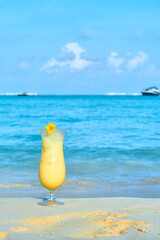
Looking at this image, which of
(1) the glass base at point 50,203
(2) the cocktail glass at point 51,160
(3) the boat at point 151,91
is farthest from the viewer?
(3) the boat at point 151,91

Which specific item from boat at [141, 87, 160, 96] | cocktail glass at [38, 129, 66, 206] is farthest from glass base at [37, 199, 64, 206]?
boat at [141, 87, 160, 96]

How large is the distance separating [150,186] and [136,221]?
2.57 meters

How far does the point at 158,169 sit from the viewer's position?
24.9 feet

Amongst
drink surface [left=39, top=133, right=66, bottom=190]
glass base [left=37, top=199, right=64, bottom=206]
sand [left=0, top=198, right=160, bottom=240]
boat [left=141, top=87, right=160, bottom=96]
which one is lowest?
sand [left=0, top=198, right=160, bottom=240]

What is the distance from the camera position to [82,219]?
3592mm

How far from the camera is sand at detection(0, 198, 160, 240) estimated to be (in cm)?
316

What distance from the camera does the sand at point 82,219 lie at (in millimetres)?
3158

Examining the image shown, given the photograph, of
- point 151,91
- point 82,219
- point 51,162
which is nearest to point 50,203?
point 51,162

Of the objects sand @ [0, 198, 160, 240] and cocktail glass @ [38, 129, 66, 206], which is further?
cocktail glass @ [38, 129, 66, 206]

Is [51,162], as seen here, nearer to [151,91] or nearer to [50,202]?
[50,202]

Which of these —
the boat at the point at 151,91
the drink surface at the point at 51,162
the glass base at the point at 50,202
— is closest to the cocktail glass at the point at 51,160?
the drink surface at the point at 51,162

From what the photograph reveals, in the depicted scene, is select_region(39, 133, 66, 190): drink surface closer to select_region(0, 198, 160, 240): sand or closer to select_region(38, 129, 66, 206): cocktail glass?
select_region(38, 129, 66, 206): cocktail glass

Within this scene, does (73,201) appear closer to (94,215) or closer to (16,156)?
(94,215)

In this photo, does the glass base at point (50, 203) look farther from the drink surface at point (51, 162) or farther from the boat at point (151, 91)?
the boat at point (151, 91)
